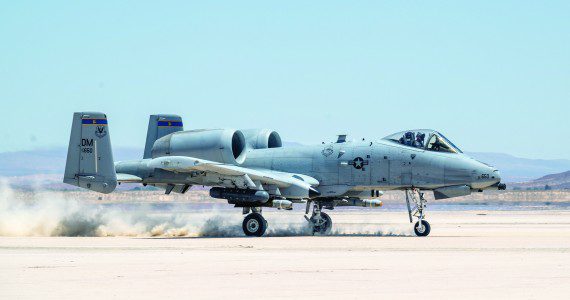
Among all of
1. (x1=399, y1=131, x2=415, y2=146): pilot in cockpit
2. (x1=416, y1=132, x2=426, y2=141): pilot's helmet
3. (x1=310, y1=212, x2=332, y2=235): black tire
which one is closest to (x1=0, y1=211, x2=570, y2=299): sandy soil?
(x1=416, y1=132, x2=426, y2=141): pilot's helmet

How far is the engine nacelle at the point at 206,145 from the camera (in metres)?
32.1

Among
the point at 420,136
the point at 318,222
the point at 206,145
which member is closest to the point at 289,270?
the point at 420,136

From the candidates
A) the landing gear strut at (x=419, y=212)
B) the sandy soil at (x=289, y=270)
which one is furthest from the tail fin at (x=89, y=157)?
the landing gear strut at (x=419, y=212)

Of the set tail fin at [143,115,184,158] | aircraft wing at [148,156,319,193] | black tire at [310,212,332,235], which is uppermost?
tail fin at [143,115,184,158]

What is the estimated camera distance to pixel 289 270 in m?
17.0

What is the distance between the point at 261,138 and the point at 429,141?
661cm

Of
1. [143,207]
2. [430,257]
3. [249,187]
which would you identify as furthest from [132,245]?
[143,207]

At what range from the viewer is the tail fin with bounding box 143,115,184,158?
34969 mm

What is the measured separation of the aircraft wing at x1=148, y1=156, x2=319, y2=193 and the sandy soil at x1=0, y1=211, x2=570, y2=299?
4.17 metres

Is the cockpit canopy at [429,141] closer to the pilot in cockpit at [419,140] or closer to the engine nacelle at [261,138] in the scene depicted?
the pilot in cockpit at [419,140]

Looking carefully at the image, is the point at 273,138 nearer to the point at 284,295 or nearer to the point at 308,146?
the point at 308,146

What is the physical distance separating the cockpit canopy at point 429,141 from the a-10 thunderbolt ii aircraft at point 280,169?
3 cm

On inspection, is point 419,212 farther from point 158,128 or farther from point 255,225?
point 158,128

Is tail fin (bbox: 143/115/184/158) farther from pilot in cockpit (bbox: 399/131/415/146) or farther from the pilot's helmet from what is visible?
the pilot's helmet
